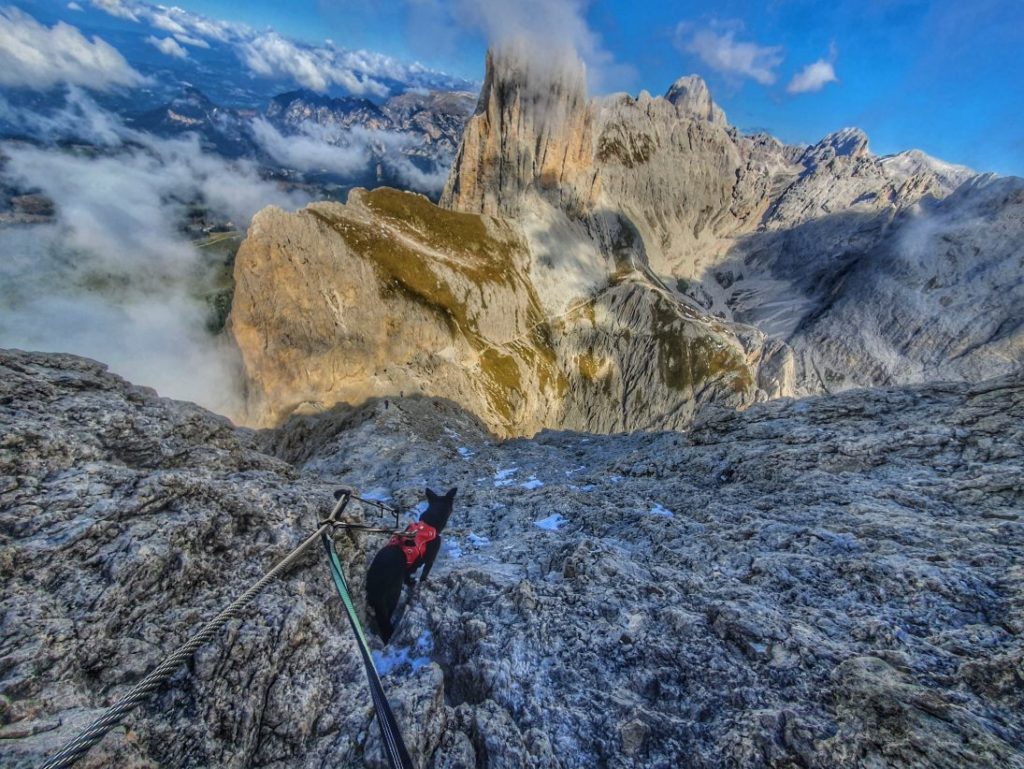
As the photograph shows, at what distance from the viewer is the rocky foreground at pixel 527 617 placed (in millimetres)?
6734

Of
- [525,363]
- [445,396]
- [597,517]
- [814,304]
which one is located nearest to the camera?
[597,517]

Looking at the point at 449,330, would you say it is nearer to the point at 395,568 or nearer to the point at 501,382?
the point at 501,382

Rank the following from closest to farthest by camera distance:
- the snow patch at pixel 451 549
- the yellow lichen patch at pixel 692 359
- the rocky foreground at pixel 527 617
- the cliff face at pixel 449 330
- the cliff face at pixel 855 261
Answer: the rocky foreground at pixel 527 617
the snow patch at pixel 451 549
the cliff face at pixel 449 330
the yellow lichen patch at pixel 692 359
the cliff face at pixel 855 261

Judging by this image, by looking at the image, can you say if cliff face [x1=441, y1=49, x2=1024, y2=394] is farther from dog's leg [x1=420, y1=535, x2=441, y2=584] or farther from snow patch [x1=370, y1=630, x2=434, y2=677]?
snow patch [x1=370, y1=630, x2=434, y2=677]

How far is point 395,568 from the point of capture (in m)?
11.0

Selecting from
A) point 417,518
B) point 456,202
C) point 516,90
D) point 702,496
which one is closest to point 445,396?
point 417,518

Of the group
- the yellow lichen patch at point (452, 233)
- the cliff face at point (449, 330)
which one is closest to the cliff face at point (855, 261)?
the yellow lichen patch at point (452, 233)

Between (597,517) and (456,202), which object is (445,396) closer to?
(597,517)

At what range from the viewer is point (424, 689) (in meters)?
8.09

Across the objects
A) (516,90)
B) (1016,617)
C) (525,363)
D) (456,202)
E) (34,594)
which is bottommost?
(34,594)

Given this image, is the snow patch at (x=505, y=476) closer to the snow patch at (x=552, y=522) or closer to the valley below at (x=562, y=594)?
the valley below at (x=562, y=594)

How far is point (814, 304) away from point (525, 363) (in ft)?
471

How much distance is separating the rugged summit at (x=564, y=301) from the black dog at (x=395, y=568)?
52335mm

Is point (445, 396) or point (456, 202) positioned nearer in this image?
point (445, 396)
